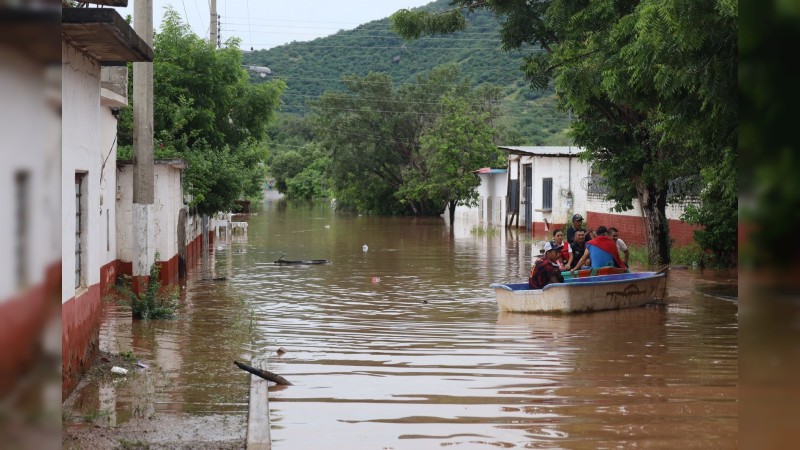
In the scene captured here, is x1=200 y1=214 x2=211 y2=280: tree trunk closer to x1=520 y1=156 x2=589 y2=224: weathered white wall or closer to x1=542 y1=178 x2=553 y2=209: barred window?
x1=520 y1=156 x2=589 y2=224: weathered white wall

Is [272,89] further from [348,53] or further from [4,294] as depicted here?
[348,53]

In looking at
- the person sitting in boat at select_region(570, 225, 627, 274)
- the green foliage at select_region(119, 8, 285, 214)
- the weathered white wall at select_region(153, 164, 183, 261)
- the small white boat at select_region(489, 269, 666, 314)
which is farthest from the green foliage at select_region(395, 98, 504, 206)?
the small white boat at select_region(489, 269, 666, 314)

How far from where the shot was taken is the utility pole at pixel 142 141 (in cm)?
1595

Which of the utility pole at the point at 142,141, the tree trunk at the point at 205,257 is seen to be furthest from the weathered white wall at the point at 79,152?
the tree trunk at the point at 205,257

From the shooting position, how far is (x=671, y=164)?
24875 mm

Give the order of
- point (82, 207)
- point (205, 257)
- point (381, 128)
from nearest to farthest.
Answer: point (82, 207)
point (205, 257)
point (381, 128)

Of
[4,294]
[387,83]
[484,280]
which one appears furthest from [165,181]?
[387,83]

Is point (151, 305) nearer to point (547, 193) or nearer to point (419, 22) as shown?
point (419, 22)

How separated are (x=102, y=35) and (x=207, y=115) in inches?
848

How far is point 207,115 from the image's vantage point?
30.2 meters

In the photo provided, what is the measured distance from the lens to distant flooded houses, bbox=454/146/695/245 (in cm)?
3353

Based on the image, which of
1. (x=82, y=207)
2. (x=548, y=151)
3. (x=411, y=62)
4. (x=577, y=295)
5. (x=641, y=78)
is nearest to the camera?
(x=82, y=207)

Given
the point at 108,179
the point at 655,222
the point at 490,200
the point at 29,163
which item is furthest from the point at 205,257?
the point at 490,200

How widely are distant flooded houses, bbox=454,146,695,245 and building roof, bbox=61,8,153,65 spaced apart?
73.0ft
